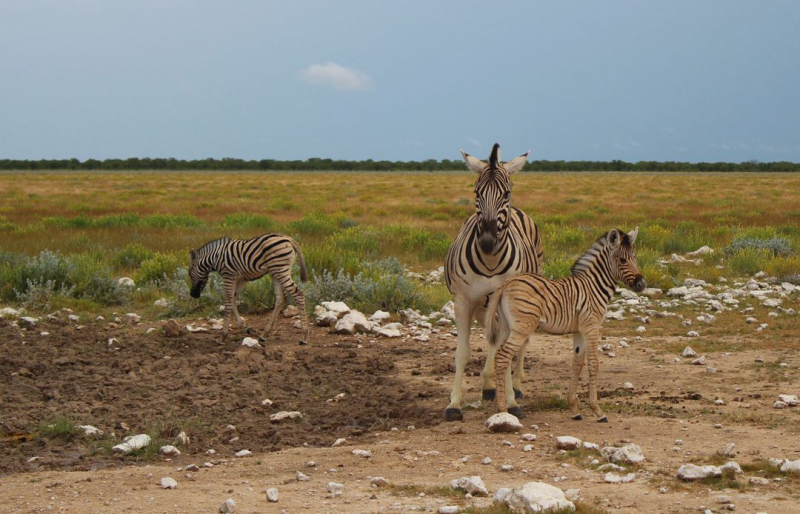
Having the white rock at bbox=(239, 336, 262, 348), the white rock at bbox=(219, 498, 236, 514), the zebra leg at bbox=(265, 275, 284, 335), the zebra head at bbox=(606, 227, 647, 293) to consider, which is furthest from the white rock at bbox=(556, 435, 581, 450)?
the zebra leg at bbox=(265, 275, 284, 335)

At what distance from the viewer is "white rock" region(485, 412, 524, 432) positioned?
22.1 ft

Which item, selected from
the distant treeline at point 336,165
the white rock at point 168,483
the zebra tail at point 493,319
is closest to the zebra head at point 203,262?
the zebra tail at point 493,319

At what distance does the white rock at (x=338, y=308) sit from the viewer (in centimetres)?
1226

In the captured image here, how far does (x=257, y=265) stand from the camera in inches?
452

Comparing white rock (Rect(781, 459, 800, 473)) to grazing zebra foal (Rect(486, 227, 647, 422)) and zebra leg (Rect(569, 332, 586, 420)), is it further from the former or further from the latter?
zebra leg (Rect(569, 332, 586, 420))

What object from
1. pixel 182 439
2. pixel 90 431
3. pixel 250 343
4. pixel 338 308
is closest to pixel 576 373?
pixel 182 439

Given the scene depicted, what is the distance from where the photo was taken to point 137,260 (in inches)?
699

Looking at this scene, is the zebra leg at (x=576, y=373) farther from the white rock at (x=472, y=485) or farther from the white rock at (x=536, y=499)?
the white rock at (x=536, y=499)

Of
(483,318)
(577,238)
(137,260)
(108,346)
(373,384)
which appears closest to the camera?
(483,318)

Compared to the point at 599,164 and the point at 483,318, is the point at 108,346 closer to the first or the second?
the point at 483,318

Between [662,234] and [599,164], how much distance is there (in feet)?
352

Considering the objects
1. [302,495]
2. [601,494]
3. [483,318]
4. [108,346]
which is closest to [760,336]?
[483,318]

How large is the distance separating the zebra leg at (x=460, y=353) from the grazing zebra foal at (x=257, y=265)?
12.7 ft

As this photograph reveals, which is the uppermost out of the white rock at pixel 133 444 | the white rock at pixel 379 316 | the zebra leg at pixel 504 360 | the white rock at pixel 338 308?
the zebra leg at pixel 504 360
